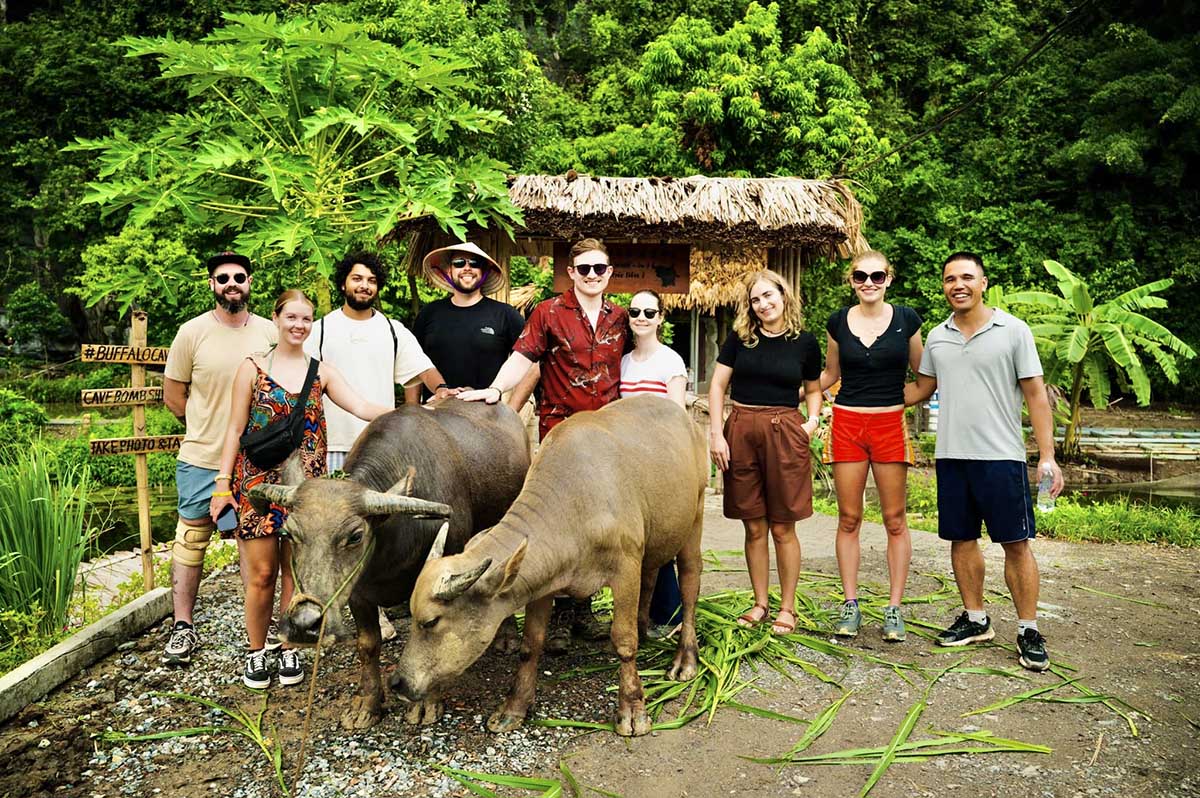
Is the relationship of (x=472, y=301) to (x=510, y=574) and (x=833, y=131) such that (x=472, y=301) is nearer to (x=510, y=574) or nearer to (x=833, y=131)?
(x=510, y=574)

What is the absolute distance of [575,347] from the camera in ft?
14.9

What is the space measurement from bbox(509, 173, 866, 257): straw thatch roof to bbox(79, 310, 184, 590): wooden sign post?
4.93m

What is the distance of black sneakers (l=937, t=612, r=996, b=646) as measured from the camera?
4773mm

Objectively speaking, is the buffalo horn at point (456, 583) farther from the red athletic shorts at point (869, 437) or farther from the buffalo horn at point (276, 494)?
the red athletic shorts at point (869, 437)

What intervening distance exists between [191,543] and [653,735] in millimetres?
2685

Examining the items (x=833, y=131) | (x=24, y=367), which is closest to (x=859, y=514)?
(x=833, y=131)

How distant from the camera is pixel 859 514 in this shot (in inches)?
188

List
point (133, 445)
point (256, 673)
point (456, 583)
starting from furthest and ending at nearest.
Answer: point (133, 445), point (256, 673), point (456, 583)

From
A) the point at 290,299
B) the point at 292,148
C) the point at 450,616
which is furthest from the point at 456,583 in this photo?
the point at 292,148

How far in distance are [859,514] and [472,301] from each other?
257 centimetres

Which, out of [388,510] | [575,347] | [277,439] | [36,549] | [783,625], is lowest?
[783,625]

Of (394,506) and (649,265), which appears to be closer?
(394,506)

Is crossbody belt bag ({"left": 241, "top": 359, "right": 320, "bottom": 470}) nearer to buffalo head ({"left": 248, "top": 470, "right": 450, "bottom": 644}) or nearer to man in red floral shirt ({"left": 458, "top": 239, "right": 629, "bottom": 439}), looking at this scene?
buffalo head ({"left": 248, "top": 470, "right": 450, "bottom": 644})

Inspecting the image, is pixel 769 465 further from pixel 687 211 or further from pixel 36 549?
pixel 687 211
